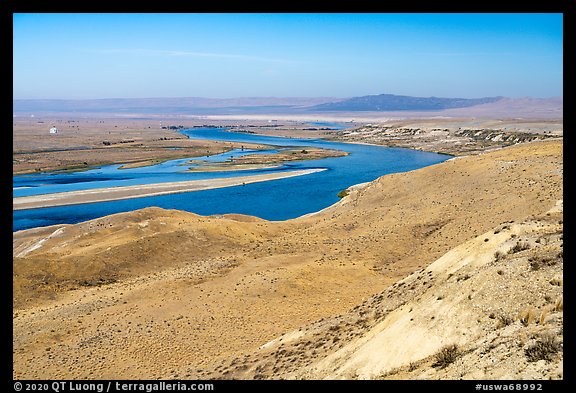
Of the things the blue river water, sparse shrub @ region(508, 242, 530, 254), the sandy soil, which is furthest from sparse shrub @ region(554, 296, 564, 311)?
the blue river water

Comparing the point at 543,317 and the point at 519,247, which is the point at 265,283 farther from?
the point at 543,317

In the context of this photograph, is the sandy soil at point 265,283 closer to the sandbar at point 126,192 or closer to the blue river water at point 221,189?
the blue river water at point 221,189

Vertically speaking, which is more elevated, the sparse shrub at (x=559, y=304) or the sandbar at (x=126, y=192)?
the sparse shrub at (x=559, y=304)

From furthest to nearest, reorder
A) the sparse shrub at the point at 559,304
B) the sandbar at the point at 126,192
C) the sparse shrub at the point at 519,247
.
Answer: the sandbar at the point at 126,192 → the sparse shrub at the point at 519,247 → the sparse shrub at the point at 559,304

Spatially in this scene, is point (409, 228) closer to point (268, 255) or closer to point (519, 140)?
point (268, 255)

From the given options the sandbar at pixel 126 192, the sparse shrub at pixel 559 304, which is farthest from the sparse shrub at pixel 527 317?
the sandbar at pixel 126 192

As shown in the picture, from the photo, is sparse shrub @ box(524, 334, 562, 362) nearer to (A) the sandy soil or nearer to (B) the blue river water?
(A) the sandy soil
